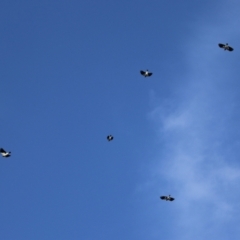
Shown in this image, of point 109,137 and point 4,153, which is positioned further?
point 109,137

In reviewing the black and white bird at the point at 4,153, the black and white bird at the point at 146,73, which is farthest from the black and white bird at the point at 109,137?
the black and white bird at the point at 4,153

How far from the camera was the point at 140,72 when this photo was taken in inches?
4400

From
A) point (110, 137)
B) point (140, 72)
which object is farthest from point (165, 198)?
point (140, 72)

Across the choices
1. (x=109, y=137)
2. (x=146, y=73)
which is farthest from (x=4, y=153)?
(x=146, y=73)

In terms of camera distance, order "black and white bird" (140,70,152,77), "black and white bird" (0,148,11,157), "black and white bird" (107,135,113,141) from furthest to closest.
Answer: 1. "black and white bird" (140,70,152,77)
2. "black and white bird" (107,135,113,141)
3. "black and white bird" (0,148,11,157)

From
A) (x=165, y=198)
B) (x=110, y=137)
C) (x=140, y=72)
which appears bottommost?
(x=165, y=198)

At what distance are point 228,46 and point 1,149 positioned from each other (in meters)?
61.6

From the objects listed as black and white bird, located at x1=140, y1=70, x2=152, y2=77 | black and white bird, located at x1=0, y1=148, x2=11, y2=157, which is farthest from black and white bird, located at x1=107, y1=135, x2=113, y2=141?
black and white bird, located at x1=0, y1=148, x2=11, y2=157

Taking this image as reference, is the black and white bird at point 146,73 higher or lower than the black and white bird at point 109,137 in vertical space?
higher

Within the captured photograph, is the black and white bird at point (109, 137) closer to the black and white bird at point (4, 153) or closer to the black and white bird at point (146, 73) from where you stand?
the black and white bird at point (146, 73)

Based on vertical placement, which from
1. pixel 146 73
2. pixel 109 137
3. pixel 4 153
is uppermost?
pixel 146 73

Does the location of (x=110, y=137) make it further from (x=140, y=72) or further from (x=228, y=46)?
(x=228, y=46)

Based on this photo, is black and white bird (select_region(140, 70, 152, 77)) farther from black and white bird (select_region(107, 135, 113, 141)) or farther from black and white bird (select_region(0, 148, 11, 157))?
black and white bird (select_region(0, 148, 11, 157))

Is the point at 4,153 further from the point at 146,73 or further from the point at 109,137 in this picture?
the point at 146,73
